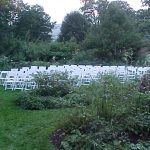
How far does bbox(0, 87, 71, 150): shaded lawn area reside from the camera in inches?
294

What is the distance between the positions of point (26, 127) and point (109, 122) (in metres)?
2.12

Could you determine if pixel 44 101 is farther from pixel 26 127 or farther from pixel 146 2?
pixel 146 2

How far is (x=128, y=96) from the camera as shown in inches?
316

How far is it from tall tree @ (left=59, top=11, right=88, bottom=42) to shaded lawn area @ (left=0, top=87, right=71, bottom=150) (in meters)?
31.1

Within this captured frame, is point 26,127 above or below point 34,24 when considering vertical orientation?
below

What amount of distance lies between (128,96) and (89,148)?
180 centimetres

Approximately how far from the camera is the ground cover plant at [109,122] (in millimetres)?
6918

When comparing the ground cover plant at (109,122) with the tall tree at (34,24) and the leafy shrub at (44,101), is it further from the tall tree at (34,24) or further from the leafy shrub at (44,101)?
the tall tree at (34,24)

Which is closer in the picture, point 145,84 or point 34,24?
point 145,84

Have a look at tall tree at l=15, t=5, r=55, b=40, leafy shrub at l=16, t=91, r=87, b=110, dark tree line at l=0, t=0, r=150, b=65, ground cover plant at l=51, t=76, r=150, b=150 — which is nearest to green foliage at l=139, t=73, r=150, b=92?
ground cover plant at l=51, t=76, r=150, b=150

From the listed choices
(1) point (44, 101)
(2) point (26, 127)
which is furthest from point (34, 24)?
(2) point (26, 127)

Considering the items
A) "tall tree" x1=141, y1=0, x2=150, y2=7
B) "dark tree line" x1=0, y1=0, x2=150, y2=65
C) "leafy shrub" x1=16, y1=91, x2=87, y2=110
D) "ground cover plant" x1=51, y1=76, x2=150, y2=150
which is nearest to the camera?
"ground cover plant" x1=51, y1=76, x2=150, y2=150

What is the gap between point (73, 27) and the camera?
42.3 m

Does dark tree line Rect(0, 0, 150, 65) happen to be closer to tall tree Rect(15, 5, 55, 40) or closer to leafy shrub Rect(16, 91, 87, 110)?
tall tree Rect(15, 5, 55, 40)
